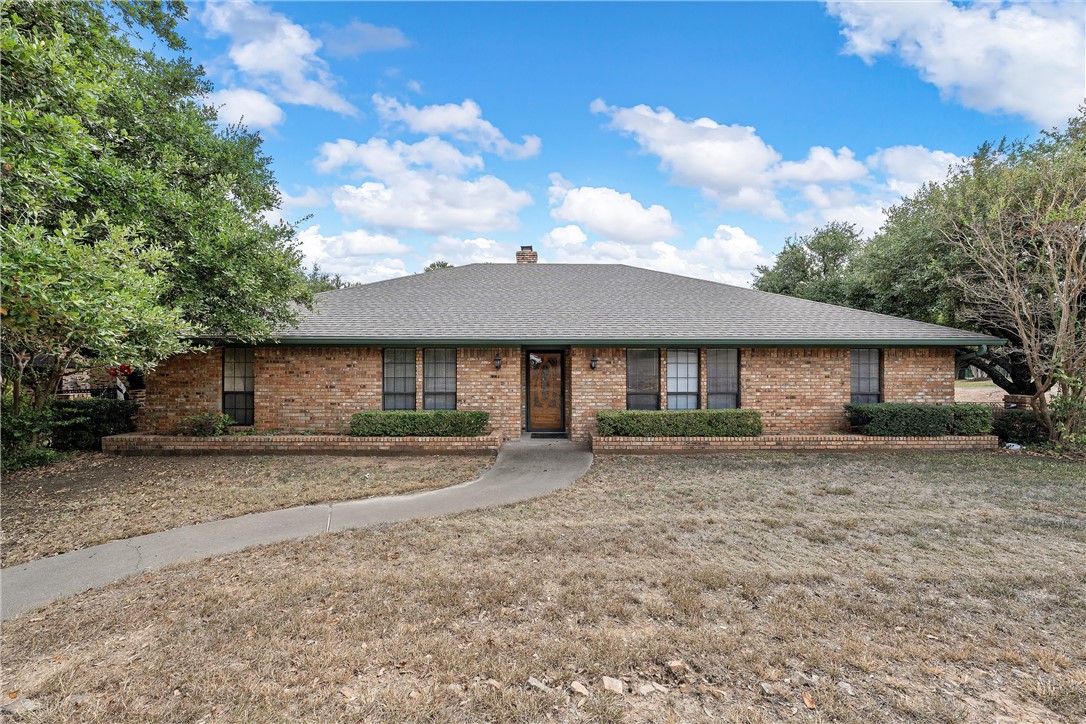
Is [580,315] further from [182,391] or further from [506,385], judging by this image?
[182,391]

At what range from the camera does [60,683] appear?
2645 millimetres

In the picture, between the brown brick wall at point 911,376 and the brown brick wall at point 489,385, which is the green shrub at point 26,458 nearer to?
the brown brick wall at point 489,385

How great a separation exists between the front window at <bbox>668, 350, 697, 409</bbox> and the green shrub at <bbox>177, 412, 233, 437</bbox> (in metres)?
9.92

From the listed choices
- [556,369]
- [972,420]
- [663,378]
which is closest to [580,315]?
[556,369]

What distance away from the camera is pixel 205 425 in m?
9.45

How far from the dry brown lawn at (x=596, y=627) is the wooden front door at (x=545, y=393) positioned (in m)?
5.61

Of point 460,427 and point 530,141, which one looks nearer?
point 460,427

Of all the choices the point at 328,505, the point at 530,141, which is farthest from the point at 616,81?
the point at 328,505

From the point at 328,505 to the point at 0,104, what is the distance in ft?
17.1

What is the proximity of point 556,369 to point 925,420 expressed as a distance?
809 centimetres

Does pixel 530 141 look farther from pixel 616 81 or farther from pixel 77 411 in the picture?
pixel 77 411

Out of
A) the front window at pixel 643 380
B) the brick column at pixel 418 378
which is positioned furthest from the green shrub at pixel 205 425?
the front window at pixel 643 380

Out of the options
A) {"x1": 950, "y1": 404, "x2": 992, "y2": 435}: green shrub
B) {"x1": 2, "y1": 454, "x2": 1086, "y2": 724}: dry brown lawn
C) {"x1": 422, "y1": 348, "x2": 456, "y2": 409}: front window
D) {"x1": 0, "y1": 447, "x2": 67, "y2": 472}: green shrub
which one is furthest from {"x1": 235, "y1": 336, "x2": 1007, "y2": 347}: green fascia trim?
{"x1": 2, "y1": 454, "x2": 1086, "y2": 724}: dry brown lawn

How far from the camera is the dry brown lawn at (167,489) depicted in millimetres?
5172
